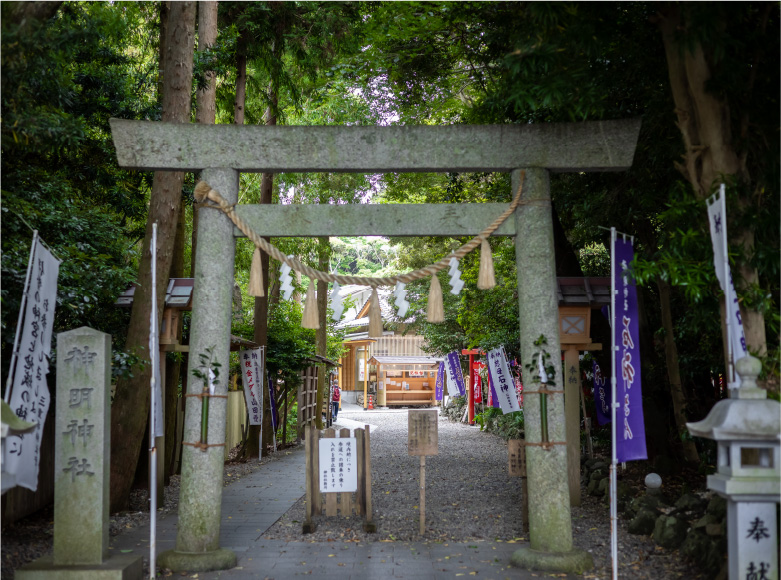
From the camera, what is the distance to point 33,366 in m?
5.91

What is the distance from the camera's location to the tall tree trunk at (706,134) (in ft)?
17.7

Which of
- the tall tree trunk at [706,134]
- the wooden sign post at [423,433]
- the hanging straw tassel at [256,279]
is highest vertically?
the tall tree trunk at [706,134]

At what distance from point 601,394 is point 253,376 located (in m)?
6.66

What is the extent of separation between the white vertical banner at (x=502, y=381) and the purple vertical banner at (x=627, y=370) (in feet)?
21.3

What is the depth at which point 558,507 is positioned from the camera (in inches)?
242

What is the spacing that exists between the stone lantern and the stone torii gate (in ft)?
6.19

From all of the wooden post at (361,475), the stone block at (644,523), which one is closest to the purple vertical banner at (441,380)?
the wooden post at (361,475)

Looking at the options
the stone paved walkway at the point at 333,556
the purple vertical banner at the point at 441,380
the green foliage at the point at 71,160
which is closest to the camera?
the green foliage at the point at 71,160

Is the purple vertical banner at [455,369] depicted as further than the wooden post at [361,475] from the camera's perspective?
Yes

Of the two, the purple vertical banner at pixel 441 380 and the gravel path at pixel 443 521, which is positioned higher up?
the purple vertical banner at pixel 441 380

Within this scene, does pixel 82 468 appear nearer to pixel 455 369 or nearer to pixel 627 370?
pixel 627 370

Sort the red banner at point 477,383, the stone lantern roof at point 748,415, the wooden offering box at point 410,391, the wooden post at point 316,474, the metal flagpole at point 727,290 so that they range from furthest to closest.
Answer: the wooden offering box at point 410,391, the red banner at point 477,383, the wooden post at point 316,474, the metal flagpole at point 727,290, the stone lantern roof at point 748,415

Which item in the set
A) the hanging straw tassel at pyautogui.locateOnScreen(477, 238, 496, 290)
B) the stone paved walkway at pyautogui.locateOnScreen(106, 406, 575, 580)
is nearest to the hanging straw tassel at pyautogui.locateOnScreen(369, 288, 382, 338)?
the hanging straw tassel at pyautogui.locateOnScreen(477, 238, 496, 290)

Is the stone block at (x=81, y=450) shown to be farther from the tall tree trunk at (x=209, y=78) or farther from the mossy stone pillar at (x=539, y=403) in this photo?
the tall tree trunk at (x=209, y=78)
